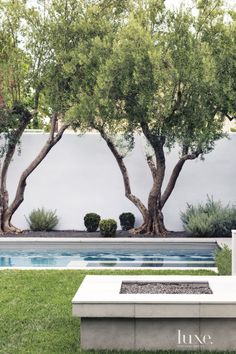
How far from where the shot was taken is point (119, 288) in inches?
287

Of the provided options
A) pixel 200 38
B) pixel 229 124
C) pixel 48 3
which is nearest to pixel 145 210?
pixel 200 38

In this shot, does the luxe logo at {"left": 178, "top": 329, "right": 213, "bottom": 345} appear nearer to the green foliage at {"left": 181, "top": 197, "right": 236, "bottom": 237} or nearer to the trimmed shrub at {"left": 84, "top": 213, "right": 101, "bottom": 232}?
the green foliage at {"left": 181, "top": 197, "right": 236, "bottom": 237}

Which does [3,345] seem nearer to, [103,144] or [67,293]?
[67,293]

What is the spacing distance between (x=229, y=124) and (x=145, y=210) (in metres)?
16.7

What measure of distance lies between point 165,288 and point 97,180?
10.9 m

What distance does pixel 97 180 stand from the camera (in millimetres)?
18234

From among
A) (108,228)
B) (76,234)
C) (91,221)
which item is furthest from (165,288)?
(91,221)

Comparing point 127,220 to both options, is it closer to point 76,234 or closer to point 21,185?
point 76,234

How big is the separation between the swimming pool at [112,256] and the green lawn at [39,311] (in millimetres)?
1804

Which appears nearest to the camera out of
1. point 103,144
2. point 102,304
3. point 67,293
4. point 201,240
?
point 102,304

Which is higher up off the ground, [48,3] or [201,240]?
[48,3]

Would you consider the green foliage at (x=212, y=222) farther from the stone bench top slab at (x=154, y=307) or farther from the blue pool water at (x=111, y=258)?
the stone bench top slab at (x=154, y=307)

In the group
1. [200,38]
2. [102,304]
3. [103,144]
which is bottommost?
[102,304]

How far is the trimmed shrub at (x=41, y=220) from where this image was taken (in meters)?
17.6
